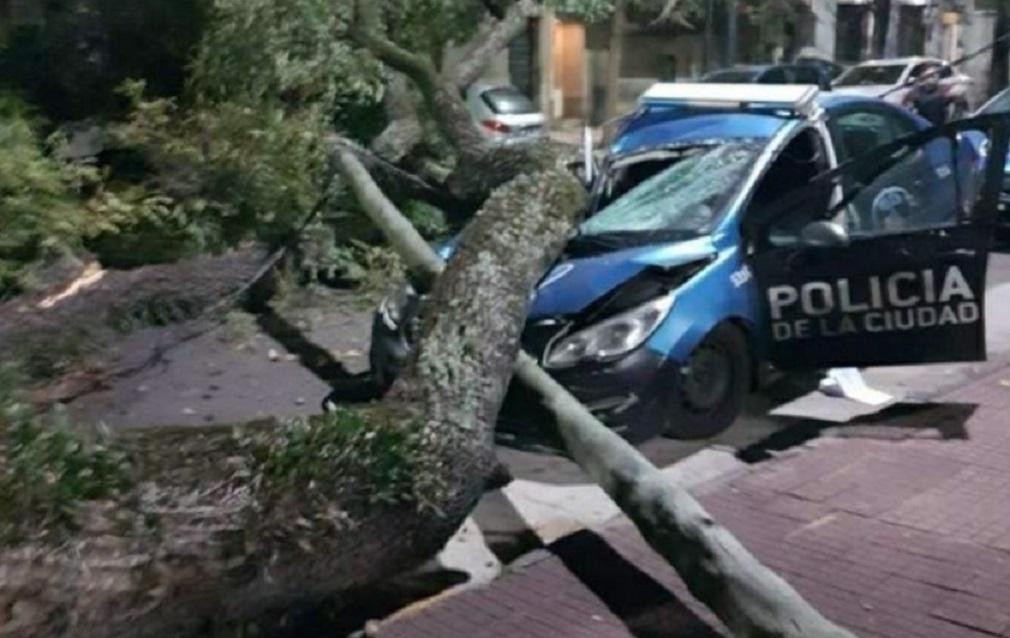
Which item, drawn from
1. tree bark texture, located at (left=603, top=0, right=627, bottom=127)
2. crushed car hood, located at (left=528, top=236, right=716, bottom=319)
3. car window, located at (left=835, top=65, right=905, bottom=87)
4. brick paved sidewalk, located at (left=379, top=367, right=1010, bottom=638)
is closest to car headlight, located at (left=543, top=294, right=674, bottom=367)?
crushed car hood, located at (left=528, top=236, right=716, bottom=319)

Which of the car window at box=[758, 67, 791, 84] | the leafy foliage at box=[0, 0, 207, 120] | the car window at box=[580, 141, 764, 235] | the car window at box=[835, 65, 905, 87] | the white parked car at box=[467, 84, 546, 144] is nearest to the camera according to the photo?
the car window at box=[580, 141, 764, 235]

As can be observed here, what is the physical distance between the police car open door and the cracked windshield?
Answer: 2 cm

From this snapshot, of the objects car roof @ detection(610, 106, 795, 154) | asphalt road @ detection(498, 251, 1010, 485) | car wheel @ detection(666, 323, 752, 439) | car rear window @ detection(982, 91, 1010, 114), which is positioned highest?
car roof @ detection(610, 106, 795, 154)

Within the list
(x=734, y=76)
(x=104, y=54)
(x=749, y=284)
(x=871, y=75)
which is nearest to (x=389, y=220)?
(x=749, y=284)

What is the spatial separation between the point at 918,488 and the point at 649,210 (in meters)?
2.19

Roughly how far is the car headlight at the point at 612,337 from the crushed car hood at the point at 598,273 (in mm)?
144

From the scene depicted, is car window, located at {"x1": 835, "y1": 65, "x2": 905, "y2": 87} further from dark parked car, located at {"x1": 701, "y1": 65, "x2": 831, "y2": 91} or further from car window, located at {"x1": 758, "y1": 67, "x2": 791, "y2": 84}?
car window, located at {"x1": 758, "y1": 67, "x2": 791, "y2": 84}

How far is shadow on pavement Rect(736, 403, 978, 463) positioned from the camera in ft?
24.0

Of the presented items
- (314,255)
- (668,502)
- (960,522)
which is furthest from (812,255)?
(314,255)

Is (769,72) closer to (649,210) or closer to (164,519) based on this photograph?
(649,210)

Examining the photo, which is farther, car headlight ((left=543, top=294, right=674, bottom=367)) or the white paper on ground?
the white paper on ground

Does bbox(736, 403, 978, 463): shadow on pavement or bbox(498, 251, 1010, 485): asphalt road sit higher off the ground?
bbox(736, 403, 978, 463): shadow on pavement

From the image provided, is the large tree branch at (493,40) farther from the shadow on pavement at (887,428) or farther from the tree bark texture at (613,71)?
the tree bark texture at (613,71)

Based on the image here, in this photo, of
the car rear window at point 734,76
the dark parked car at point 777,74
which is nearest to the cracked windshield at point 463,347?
the car rear window at point 734,76
